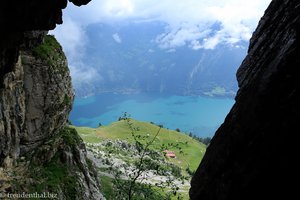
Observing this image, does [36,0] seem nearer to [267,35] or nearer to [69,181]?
[267,35]

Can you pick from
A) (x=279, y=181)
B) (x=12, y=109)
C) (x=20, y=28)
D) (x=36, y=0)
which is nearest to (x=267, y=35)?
(x=279, y=181)

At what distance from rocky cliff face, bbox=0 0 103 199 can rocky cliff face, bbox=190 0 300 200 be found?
26545mm

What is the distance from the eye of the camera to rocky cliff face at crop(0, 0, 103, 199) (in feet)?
136

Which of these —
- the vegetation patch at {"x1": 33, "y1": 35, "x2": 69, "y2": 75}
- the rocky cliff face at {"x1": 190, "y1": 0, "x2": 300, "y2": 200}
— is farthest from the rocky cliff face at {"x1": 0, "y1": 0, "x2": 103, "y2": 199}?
the rocky cliff face at {"x1": 190, "y1": 0, "x2": 300, "y2": 200}

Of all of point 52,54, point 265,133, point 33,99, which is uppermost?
point 52,54

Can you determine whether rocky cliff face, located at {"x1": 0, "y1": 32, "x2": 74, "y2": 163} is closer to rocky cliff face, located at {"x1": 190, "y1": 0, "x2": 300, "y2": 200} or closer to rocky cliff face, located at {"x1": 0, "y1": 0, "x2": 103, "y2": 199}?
rocky cliff face, located at {"x1": 0, "y1": 0, "x2": 103, "y2": 199}

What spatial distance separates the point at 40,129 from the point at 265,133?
1587 inches

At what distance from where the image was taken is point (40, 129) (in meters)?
48.7

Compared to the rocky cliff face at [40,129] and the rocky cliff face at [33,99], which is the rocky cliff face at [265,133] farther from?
the rocky cliff face at [33,99]

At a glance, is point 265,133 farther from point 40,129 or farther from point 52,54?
point 52,54

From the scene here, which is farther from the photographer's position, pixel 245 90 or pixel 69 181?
pixel 69 181

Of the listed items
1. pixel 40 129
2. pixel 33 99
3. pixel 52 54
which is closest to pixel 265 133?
pixel 33 99

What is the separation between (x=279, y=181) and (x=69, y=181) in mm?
40536

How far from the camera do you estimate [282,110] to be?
39.4 feet
